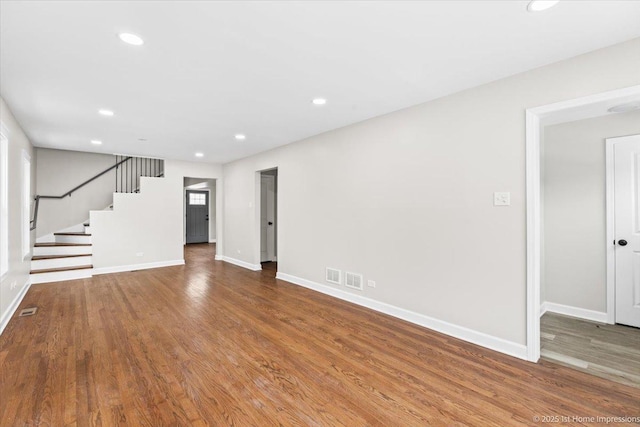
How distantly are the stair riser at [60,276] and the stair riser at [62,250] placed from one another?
50 centimetres

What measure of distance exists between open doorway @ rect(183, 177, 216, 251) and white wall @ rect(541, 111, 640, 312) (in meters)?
10.1

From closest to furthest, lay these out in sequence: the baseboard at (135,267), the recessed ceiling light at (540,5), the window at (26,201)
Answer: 1. the recessed ceiling light at (540,5)
2. the window at (26,201)
3. the baseboard at (135,267)

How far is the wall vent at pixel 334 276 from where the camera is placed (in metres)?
4.45

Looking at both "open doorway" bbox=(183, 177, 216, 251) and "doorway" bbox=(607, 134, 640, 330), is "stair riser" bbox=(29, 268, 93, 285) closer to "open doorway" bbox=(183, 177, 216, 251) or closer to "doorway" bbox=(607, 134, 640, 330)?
"open doorway" bbox=(183, 177, 216, 251)

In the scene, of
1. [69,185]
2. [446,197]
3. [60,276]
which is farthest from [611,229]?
[69,185]

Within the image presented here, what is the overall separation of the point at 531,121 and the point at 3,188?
18.7ft

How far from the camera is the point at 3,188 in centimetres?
350

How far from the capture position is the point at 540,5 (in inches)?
70.9

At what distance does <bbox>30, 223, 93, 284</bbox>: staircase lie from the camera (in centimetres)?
542

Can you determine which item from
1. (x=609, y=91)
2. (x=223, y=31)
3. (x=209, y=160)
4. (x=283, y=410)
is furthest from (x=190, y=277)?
(x=609, y=91)

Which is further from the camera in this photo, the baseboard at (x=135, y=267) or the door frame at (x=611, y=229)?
the baseboard at (x=135, y=267)

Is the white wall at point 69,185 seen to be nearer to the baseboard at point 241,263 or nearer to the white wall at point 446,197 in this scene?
the baseboard at point 241,263

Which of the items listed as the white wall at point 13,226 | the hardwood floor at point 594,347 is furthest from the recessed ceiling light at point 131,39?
the hardwood floor at point 594,347

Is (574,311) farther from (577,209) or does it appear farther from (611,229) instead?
(577,209)
